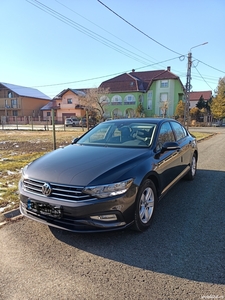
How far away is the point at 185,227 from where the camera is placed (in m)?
3.27

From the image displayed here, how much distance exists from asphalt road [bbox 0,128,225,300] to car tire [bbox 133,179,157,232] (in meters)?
0.15

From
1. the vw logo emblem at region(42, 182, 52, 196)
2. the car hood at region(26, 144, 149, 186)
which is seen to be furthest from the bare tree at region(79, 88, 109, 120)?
the vw logo emblem at region(42, 182, 52, 196)

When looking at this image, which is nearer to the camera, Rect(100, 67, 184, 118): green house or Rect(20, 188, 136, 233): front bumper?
Rect(20, 188, 136, 233): front bumper

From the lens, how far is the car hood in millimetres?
2715

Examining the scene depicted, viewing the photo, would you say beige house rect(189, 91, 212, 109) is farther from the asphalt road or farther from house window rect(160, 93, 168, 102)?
the asphalt road

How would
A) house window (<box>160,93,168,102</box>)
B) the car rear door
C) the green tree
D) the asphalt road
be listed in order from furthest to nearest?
house window (<box>160,93,168,102</box>) → the green tree → the car rear door → the asphalt road

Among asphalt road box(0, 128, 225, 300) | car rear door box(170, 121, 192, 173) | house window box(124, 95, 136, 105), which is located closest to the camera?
asphalt road box(0, 128, 225, 300)

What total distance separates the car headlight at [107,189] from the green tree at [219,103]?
41.1 metres

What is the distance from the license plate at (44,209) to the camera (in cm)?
268

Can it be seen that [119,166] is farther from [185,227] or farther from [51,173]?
[185,227]

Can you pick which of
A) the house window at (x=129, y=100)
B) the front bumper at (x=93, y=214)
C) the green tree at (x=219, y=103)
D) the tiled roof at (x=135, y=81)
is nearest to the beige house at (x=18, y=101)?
the tiled roof at (x=135, y=81)

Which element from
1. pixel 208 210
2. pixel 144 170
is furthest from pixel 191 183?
pixel 144 170

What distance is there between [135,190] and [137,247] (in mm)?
704

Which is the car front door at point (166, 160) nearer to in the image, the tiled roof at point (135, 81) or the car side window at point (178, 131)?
the car side window at point (178, 131)
